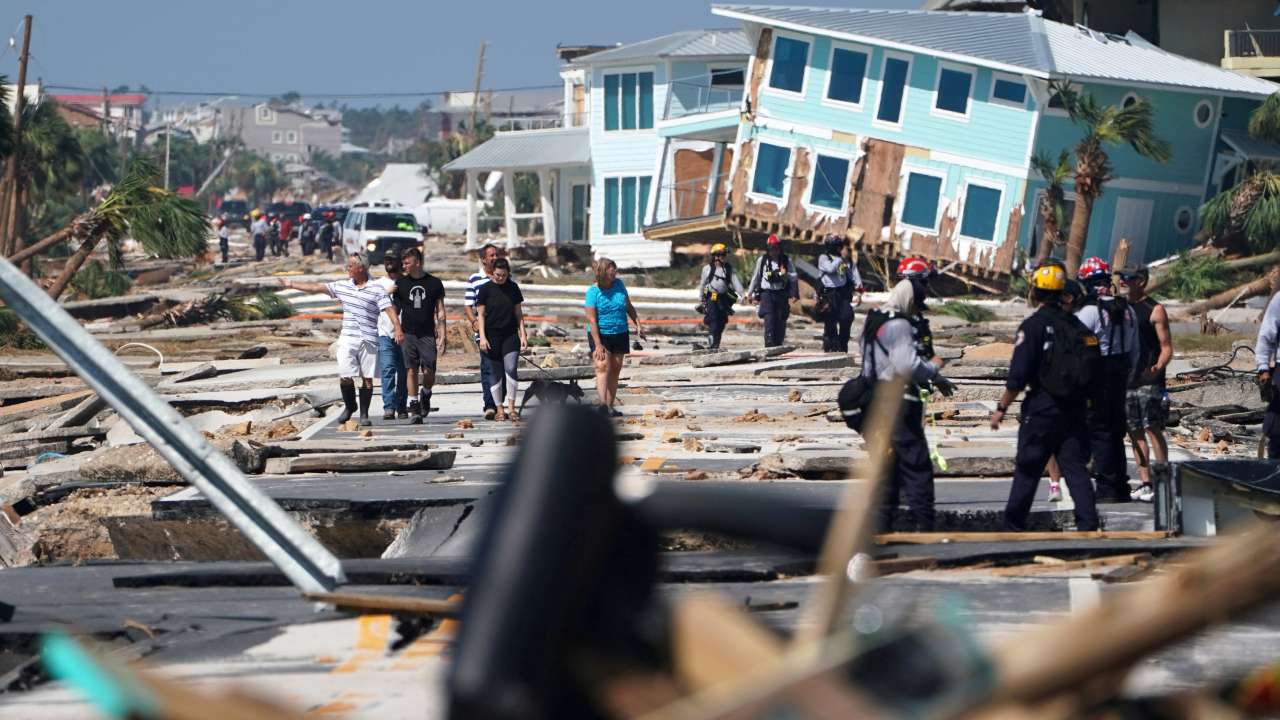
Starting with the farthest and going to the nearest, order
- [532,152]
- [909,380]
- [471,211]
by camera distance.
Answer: [471,211], [532,152], [909,380]

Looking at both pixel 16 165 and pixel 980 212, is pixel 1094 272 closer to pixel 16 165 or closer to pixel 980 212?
pixel 980 212

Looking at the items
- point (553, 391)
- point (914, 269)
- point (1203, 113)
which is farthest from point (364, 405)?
point (1203, 113)

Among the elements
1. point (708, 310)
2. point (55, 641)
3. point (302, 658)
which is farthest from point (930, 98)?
point (55, 641)

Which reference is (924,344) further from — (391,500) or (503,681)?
(503,681)

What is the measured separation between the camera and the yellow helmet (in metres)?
9.55

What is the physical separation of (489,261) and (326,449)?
2.95m

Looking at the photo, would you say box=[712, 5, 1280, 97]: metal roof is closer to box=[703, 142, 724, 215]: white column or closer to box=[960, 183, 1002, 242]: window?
box=[960, 183, 1002, 242]: window

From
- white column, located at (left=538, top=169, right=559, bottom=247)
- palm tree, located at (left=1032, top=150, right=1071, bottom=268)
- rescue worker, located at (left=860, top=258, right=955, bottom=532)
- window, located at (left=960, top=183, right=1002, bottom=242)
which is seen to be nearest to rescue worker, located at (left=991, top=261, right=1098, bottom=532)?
rescue worker, located at (left=860, top=258, right=955, bottom=532)

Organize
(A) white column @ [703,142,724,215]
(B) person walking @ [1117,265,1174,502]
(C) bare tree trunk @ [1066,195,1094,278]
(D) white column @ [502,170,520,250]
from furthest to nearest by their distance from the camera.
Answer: (D) white column @ [502,170,520,250]
(A) white column @ [703,142,724,215]
(C) bare tree trunk @ [1066,195,1094,278]
(B) person walking @ [1117,265,1174,502]

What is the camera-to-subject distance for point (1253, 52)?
46094 millimetres

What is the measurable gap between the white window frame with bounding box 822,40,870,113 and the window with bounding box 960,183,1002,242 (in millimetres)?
3630

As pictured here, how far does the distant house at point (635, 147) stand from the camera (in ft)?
147

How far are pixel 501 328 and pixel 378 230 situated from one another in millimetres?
34034

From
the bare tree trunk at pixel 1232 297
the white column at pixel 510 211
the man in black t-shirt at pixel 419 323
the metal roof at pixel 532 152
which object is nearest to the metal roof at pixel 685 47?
the metal roof at pixel 532 152
